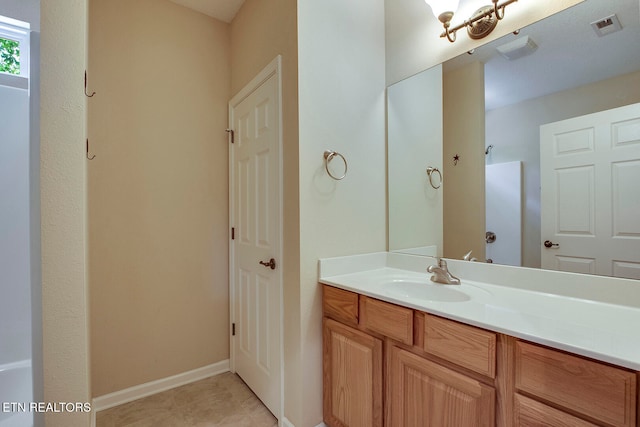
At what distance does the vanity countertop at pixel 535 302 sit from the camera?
73 centimetres

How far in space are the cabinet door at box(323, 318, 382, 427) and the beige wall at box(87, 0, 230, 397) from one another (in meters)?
1.14

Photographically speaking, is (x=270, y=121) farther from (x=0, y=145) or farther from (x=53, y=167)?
(x=0, y=145)

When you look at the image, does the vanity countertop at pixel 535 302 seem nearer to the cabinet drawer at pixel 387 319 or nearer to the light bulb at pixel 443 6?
the cabinet drawer at pixel 387 319

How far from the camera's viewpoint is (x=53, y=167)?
921mm

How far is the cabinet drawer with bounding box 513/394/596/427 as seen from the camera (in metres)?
0.71

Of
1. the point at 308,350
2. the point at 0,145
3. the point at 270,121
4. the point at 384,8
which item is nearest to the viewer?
the point at 308,350

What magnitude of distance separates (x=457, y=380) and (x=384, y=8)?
2.11 m

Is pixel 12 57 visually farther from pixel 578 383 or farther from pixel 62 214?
pixel 578 383

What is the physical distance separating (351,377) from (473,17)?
1.86 meters

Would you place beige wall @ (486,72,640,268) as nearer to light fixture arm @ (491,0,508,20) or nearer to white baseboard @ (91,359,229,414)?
light fixture arm @ (491,0,508,20)

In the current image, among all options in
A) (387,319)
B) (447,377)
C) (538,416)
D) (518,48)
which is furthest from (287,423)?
(518,48)

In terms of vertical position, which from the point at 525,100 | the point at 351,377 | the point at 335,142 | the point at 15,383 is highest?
the point at 525,100

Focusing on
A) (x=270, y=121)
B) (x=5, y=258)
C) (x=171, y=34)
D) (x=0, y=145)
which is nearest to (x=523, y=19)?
(x=270, y=121)

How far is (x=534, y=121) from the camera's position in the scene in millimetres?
1264
